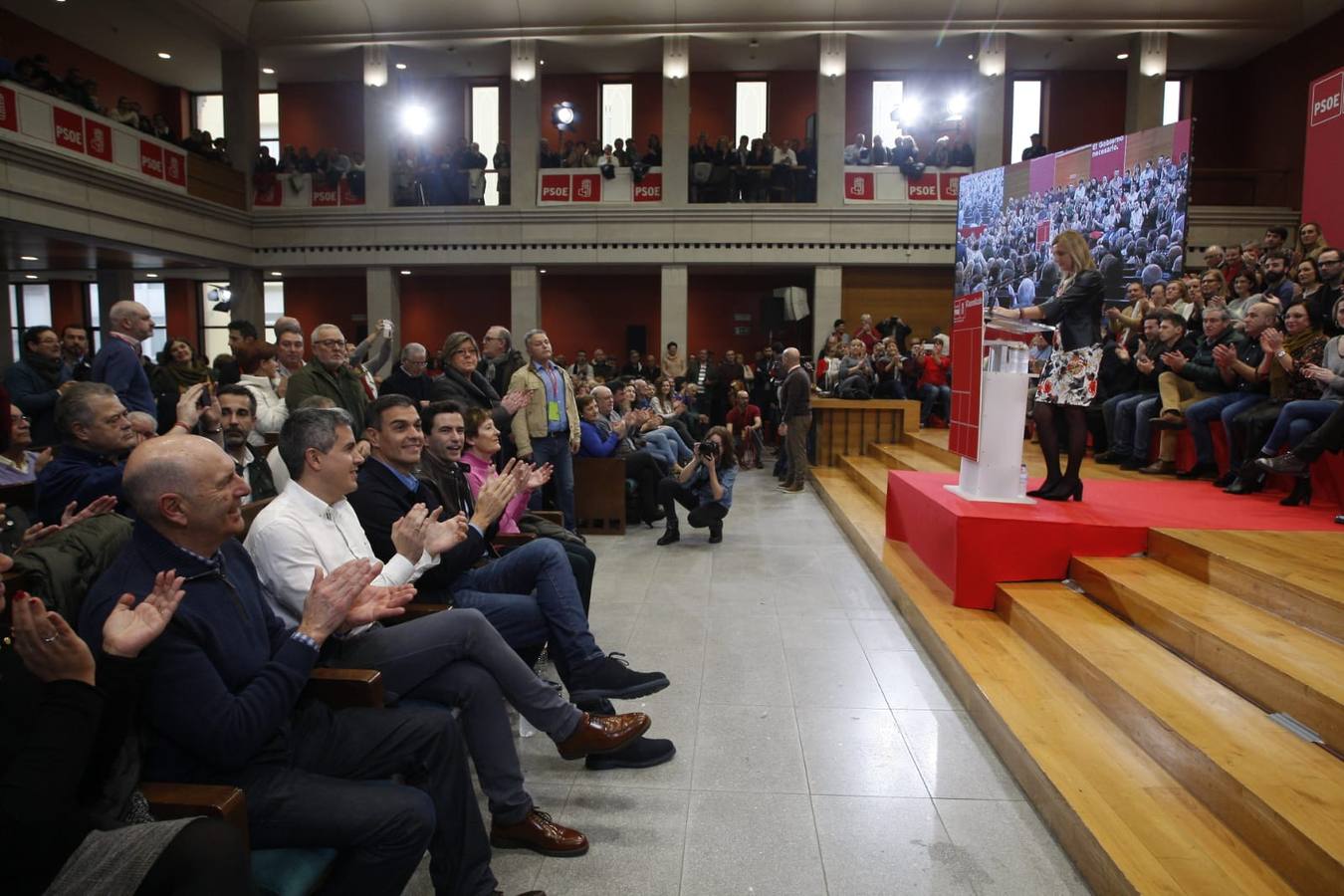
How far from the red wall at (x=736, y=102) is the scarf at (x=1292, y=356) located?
11.8m

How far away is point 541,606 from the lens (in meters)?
2.86

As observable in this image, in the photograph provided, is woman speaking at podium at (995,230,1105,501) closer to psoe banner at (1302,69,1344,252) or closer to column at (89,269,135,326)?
psoe banner at (1302,69,1344,252)

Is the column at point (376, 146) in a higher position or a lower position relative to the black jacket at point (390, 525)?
higher

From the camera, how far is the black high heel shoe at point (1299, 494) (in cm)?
433

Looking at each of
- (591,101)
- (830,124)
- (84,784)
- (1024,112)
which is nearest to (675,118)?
(830,124)

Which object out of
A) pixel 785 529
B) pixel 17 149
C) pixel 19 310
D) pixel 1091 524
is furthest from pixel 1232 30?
pixel 19 310

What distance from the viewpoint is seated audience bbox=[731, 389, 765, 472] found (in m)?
10.5

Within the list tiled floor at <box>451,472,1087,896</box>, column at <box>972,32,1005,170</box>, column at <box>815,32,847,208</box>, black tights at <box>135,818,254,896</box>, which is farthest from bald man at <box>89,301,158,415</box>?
column at <box>972,32,1005,170</box>

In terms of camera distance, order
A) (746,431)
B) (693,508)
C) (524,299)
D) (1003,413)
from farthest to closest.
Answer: (524,299) → (746,431) → (693,508) → (1003,413)

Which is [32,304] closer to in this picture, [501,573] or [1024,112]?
[501,573]

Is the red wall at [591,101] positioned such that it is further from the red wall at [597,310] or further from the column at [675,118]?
the red wall at [597,310]

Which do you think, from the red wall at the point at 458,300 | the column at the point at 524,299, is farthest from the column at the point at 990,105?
the red wall at the point at 458,300

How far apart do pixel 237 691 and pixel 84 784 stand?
11.8 inches

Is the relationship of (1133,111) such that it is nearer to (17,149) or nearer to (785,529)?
(785,529)
